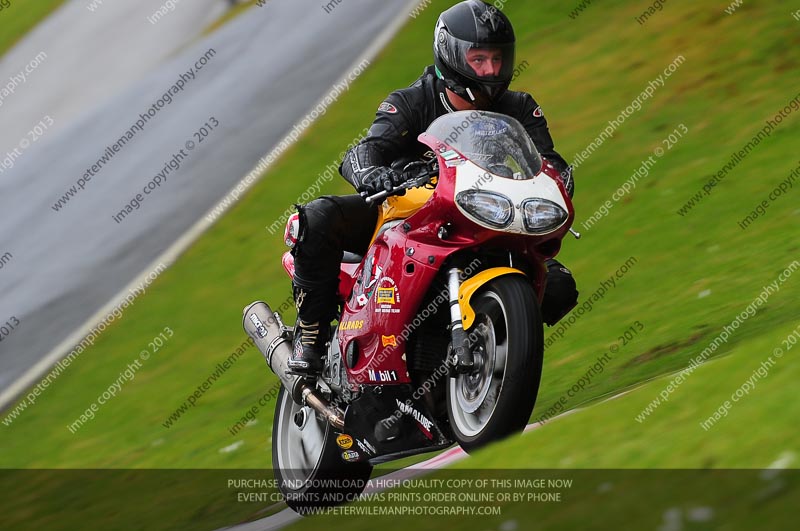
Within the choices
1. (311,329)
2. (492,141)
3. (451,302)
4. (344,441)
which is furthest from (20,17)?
(451,302)

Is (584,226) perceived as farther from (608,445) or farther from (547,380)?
(608,445)

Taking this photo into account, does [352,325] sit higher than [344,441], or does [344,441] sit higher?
[352,325]

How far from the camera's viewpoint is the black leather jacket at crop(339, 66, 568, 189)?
7.20 meters

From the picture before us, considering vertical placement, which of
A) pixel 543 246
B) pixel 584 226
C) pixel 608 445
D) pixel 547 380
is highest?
pixel 543 246

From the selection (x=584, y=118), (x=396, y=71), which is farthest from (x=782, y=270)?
(x=396, y=71)

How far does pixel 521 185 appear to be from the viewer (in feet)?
20.9

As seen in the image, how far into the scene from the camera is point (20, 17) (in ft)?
84.2

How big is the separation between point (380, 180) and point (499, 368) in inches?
44.9

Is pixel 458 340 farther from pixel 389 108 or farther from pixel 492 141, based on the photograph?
pixel 389 108

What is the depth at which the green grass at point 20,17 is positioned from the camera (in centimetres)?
2483

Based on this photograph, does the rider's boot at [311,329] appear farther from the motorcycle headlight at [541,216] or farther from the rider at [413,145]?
the motorcycle headlight at [541,216]

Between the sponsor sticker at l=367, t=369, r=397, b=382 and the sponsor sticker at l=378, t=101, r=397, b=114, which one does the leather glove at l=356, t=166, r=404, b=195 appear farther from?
the sponsor sticker at l=367, t=369, r=397, b=382

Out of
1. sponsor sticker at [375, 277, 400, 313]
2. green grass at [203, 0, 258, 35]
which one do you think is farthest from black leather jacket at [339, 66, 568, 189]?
green grass at [203, 0, 258, 35]

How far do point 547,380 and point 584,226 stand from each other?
3.73 m
